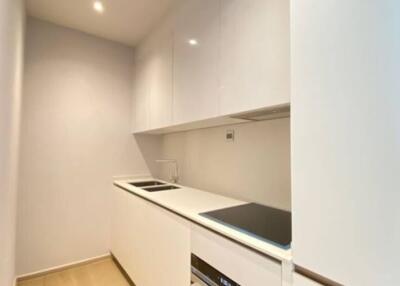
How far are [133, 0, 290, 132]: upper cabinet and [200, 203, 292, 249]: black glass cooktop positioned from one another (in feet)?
1.96

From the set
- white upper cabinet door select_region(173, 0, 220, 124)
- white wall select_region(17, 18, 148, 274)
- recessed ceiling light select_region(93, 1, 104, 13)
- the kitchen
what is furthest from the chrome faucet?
recessed ceiling light select_region(93, 1, 104, 13)

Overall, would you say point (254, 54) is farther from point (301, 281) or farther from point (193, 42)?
point (301, 281)

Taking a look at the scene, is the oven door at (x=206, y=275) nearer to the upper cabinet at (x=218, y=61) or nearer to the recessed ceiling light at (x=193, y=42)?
the upper cabinet at (x=218, y=61)

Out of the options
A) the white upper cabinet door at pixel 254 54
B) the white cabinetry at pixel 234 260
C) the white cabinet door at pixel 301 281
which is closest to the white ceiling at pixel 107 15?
the white upper cabinet door at pixel 254 54

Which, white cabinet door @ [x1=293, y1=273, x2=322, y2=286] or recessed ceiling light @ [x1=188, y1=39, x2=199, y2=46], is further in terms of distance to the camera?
recessed ceiling light @ [x1=188, y1=39, x2=199, y2=46]

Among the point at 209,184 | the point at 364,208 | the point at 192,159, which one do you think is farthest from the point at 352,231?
the point at 192,159

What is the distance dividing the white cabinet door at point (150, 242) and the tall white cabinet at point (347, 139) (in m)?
0.79

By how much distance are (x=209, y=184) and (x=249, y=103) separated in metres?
1.05

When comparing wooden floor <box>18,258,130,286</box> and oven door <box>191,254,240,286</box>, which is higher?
oven door <box>191,254,240,286</box>

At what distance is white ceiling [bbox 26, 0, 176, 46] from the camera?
1.99 m

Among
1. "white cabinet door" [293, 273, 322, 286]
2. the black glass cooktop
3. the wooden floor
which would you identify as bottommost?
the wooden floor

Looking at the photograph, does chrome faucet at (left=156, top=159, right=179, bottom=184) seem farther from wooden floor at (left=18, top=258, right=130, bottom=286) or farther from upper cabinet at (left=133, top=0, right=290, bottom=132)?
wooden floor at (left=18, top=258, right=130, bottom=286)

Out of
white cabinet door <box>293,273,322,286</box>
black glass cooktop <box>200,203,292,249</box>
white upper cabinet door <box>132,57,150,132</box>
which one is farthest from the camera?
white upper cabinet door <box>132,57,150,132</box>

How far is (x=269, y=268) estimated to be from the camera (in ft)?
2.72
